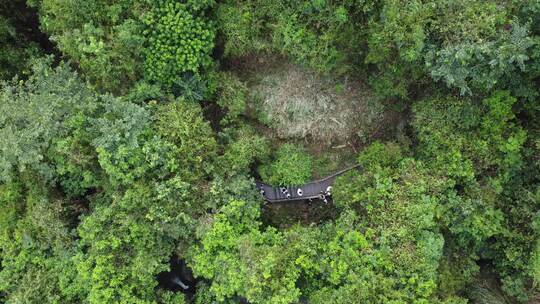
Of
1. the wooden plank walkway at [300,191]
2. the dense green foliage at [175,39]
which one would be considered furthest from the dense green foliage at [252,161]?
the wooden plank walkway at [300,191]

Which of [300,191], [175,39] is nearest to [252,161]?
[300,191]

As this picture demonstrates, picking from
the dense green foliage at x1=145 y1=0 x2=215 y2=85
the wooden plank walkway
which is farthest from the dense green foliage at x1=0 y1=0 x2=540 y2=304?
the wooden plank walkway

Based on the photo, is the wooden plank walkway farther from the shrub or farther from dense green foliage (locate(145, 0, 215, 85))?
dense green foliage (locate(145, 0, 215, 85))

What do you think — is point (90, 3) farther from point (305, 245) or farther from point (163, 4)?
point (305, 245)

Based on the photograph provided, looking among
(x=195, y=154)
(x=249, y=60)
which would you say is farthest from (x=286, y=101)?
(x=195, y=154)

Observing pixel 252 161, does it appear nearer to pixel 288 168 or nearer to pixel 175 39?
pixel 288 168

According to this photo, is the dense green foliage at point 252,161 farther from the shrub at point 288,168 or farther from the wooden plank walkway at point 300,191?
the wooden plank walkway at point 300,191
